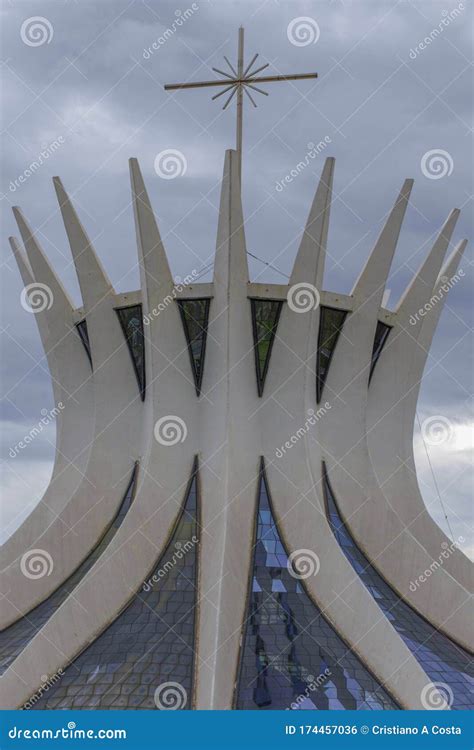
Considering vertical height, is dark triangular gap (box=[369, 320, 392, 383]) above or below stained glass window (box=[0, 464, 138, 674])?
above

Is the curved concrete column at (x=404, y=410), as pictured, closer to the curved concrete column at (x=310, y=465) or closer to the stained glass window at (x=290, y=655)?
the curved concrete column at (x=310, y=465)

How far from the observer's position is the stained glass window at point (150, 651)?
2667 cm

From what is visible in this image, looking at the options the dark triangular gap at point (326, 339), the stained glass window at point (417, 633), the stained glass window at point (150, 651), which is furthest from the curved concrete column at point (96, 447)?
the stained glass window at point (417, 633)

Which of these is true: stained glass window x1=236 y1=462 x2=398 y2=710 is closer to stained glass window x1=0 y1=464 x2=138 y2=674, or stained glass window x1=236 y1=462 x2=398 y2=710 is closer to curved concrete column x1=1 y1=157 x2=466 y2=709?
curved concrete column x1=1 y1=157 x2=466 y2=709

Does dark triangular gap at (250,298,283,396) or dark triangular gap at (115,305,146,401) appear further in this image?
dark triangular gap at (115,305,146,401)

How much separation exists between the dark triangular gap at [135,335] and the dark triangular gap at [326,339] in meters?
5.64

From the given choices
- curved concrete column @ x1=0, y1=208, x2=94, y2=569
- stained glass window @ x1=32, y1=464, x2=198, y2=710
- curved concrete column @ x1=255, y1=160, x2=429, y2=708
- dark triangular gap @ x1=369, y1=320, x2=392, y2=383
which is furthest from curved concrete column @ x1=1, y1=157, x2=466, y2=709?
curved concrete column @ x1=0, y1=208, x2=94, y2=569

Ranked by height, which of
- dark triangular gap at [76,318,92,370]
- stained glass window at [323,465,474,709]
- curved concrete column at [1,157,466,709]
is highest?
dark triangular gap at [76,318,92,370]

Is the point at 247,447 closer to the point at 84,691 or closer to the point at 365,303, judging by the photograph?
the point at 365,303

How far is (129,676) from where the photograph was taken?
89.6 ft

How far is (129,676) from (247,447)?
26.7 feet

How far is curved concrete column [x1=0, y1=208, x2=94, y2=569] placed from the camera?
3659 centimetres

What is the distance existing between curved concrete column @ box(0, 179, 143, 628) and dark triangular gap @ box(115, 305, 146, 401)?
0.19m

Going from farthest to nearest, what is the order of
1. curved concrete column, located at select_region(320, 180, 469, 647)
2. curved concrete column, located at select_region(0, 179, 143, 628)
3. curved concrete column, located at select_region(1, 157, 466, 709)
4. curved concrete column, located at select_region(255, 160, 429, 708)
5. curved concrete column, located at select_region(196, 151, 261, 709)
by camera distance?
curved concrete column, located at select_region(0, 179, 143, 628) < curved concrete column, located at select_region(320, 180, 469, 647) < curved concrete column, located at select_region(196, 151, 261, 709) < curved concrete column, located at select_region(1, 157, 466, 709) < curved concrete column, located at select_region(255, 160, 429, 708)
